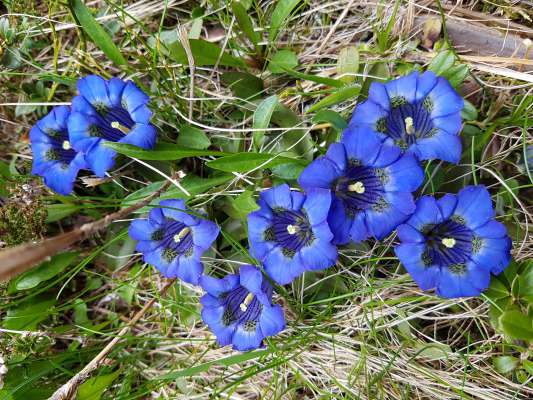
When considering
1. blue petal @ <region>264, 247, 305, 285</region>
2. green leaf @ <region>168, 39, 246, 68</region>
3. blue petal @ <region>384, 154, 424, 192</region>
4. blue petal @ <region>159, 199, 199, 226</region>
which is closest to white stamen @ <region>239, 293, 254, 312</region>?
blue petal @ <region>264, 247, 305, 285</region>

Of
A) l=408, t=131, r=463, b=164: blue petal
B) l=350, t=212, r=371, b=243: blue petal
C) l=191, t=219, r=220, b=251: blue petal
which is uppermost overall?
l=408, t=131, r=463, b=164: blue petal

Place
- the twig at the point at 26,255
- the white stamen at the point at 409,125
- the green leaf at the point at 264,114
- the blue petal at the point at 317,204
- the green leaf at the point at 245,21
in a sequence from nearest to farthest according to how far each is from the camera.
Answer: the twig at the point at 26,255 → the blue petal at the point at 317,204 → the white stamen at the point at 409,125 → the green leaf at the point at 264,114 → the green leaf at the point at 245,21

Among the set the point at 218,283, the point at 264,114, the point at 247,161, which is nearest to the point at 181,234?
the point at 218,283

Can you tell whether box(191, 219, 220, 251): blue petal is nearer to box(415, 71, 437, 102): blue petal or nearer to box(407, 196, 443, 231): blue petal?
box(407, 196, 443, 231): blue petal

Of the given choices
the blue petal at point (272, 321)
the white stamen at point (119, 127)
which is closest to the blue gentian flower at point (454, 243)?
the blue petal at point (272, 321)

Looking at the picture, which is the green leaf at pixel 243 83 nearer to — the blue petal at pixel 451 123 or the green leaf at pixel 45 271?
the blue petal at pixel 451 123
